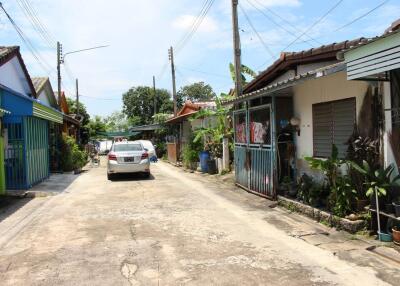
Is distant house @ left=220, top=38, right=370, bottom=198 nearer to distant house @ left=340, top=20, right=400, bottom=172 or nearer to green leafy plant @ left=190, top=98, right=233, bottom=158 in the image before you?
distant house @ left=340, top=20, right=400, bottom=172

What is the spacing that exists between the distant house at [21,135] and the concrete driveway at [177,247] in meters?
2.68

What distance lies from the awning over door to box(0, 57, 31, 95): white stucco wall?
516 inches

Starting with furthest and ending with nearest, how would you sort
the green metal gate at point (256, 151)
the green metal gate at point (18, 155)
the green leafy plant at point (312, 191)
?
the green metal gate at point (18, 155), the green metal gate at point (256, 151), the green leafy plant at point (312, 191)

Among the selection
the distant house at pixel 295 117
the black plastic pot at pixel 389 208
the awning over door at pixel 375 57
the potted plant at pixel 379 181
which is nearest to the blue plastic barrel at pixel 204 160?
the distant house at pixel 295 117

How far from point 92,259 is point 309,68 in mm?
7231

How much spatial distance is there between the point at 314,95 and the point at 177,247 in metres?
5.27

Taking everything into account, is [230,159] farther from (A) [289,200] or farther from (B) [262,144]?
(A) [289,200]

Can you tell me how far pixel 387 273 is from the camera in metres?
5.47

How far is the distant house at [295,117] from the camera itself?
29.3 ft

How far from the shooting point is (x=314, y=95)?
33.7 ft

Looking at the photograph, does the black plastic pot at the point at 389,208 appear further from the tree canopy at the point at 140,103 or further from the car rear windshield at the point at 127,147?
the tree canopy at the point at 140,103

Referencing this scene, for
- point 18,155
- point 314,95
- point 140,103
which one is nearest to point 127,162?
point 18,155

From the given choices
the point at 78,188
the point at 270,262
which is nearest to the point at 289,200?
the point at 270,262

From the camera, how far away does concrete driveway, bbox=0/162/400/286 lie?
5512 millimetres
